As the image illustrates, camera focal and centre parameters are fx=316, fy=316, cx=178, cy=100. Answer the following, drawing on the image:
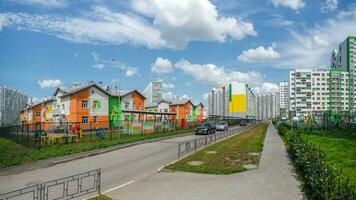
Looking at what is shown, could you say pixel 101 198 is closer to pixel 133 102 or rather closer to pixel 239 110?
pixel 133 102

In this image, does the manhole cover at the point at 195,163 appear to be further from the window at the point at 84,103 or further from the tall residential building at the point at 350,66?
the tall residential building at the point at 350,66

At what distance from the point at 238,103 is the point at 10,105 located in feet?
275

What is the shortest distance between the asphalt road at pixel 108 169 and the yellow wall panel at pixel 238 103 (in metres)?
113

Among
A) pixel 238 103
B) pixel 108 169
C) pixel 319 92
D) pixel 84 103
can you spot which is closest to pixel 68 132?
pixel 108 169

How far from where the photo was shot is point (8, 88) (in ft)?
302

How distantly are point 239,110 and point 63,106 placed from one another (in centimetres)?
9196

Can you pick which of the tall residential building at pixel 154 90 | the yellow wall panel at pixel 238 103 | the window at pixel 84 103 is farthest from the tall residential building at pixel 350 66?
the window at pixel 84 103

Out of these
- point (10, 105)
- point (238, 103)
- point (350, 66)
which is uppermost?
point (350, 66)

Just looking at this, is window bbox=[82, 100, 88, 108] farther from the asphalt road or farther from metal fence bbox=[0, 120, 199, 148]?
the asphalt road

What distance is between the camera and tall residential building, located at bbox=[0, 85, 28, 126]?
285 ft

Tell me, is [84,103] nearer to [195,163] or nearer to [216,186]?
[195,163]

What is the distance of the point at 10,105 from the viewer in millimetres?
95188

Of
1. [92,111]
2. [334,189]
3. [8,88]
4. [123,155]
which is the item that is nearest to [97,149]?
[123,155]

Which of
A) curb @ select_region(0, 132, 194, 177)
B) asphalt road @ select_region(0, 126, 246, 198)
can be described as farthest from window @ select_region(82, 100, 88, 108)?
asphalt road @ select_region(0, 126, 246, 198)
